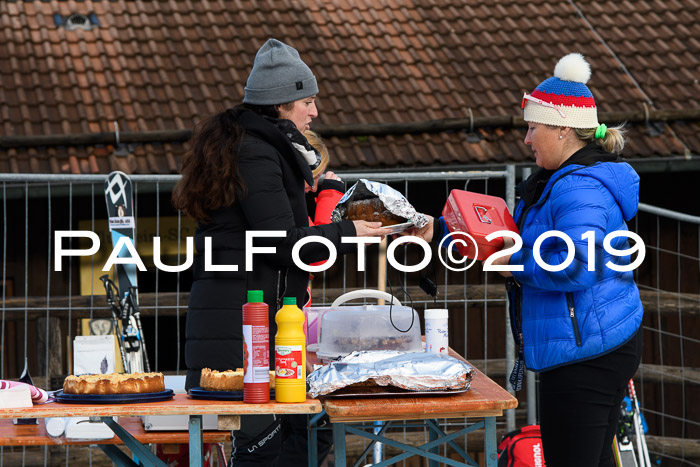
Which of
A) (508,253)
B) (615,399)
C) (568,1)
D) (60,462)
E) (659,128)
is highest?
(568,1)

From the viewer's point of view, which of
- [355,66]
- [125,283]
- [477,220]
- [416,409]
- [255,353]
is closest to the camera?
[255,353]

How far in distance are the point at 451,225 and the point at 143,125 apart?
204 inches

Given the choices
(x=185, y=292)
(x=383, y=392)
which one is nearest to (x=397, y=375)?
(x=383, y=392)

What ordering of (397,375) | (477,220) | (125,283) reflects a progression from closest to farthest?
(397,375) → (477,220) → (125,283)

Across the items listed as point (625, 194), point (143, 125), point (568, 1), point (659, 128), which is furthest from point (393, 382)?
point (568, 1)

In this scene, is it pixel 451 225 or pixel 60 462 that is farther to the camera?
pixel 60 462

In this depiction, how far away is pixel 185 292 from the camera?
8266 mm

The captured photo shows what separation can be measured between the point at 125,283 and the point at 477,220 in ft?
9.35

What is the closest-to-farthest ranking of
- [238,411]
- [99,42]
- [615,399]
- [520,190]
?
1. [238,411]
2. [615,399]
3. [520,190]
4. [99,42]

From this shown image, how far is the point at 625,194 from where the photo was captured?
11.0 ft

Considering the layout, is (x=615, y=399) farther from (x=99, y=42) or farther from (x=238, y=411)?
(x=99, y=42)

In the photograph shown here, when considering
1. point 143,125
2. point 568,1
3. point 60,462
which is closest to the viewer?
point 60,462

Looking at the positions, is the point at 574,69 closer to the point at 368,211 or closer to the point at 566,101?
the point at 566,101

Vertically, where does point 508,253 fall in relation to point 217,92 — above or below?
below
